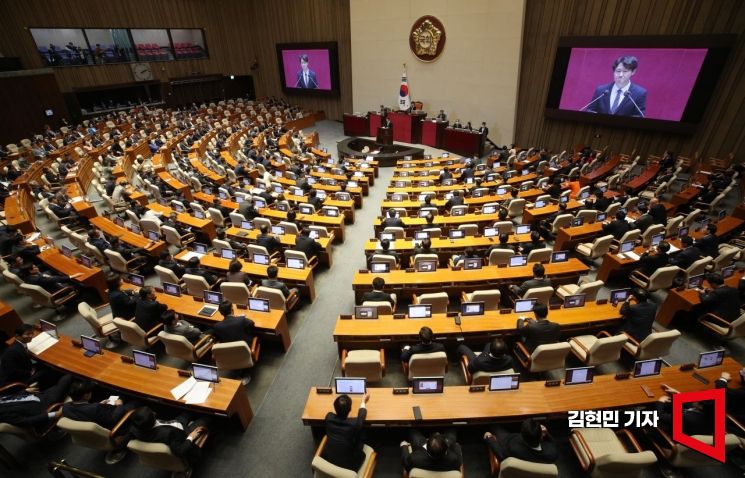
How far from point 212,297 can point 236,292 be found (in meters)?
0.40

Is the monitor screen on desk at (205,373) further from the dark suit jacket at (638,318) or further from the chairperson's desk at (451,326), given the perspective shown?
the dark suit jacket at (638,318)

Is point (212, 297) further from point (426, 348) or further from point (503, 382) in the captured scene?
point (503, 382)

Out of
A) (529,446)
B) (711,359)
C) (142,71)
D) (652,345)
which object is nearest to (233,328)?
(529,446)

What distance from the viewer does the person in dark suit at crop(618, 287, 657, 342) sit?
5434mm

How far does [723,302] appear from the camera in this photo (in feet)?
19.5

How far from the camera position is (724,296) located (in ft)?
19.3

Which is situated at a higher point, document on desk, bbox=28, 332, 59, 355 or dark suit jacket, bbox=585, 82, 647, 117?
dark suit jacket, bbox=585, 82, 647, 117

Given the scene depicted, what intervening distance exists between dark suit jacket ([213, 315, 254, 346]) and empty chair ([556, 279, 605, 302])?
505 centimetres

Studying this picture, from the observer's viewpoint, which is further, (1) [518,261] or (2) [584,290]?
(1) [518,261]

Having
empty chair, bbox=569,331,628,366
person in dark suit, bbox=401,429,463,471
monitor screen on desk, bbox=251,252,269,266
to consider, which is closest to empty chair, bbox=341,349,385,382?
person in dark suit, bbox=401,429,463,471

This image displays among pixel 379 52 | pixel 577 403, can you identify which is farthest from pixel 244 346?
pixel 379 52

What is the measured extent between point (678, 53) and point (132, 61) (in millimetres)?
29153

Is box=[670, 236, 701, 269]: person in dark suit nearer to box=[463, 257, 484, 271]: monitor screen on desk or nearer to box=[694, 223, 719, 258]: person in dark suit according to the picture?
box=[694, 223, 719, 258]: person in dark suit

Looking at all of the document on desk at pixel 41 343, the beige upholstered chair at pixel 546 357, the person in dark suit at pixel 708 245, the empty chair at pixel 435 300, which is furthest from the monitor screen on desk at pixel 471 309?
the document on desk at pixel 41 343
